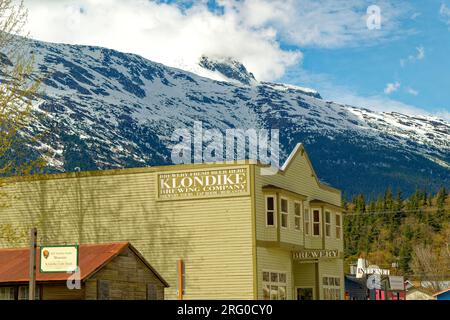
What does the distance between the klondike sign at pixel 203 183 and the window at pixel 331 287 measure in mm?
12080

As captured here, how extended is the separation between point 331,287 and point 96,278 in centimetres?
2471

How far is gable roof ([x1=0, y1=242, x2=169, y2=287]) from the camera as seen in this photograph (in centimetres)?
3772

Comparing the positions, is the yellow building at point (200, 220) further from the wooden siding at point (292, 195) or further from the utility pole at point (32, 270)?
the utility pole at point (32, 270)

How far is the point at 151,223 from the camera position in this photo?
5100cm

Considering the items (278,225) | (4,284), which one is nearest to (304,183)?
(278,225)

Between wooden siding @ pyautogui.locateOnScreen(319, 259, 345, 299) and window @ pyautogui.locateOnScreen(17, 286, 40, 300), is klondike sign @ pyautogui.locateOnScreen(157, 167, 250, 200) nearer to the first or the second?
wooden siding @ pyautogui.locateOnScreen(319, 259, 345, 299)

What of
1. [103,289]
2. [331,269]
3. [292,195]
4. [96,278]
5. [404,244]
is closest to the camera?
[96,278]

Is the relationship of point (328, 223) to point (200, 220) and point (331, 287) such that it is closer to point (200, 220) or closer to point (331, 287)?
point (331, 287)

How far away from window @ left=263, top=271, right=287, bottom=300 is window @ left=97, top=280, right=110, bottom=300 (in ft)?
41.8

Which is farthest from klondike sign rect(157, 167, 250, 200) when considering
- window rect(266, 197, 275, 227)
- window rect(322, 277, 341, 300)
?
window rect(322, 277, 341, 300)

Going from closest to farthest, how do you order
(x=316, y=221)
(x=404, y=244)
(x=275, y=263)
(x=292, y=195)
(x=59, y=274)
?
(x=59, y=274), (x=275, y=263), (x=292, y=195), (x=316, y=221), (x=404, y=244)

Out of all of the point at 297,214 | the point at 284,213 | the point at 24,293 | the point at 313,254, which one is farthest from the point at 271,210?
the point at 24,293
